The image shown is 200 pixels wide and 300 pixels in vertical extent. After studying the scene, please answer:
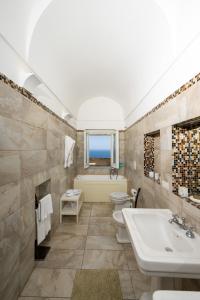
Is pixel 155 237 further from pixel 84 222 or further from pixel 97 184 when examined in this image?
pixel 97 184

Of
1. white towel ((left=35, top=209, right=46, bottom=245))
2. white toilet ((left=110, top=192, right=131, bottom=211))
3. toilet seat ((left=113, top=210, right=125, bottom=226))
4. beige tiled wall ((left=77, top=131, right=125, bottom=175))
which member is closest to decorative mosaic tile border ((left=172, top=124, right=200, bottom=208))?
toilet seat ((left=113, top=210, right=125, bottom=226))

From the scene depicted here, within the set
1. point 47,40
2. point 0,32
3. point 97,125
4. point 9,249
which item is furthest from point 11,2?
point 97,125

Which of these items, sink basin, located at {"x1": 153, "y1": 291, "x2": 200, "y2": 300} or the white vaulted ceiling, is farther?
the white vaulted ceiling

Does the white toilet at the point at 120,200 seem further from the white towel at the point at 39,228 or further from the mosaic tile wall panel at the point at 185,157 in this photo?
the mosaic tile wall panel at the point at 185,157

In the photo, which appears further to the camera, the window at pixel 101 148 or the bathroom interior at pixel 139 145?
the window at pixel 101 148

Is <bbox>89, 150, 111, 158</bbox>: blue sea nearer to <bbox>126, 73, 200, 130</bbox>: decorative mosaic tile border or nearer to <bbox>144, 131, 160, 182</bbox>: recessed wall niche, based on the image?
<bbox>144, 131, 160, 182</bbox>: recessed wall niche

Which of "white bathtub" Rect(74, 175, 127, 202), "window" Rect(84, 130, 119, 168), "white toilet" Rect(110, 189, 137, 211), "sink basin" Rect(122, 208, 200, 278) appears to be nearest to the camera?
"sink basin" Rect(122, 208, 200, 278)

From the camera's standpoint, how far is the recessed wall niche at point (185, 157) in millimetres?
1801

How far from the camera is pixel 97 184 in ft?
15.1

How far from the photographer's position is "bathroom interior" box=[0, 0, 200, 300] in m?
1.37

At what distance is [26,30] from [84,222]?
3.18 metres

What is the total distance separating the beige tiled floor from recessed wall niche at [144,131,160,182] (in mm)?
1247

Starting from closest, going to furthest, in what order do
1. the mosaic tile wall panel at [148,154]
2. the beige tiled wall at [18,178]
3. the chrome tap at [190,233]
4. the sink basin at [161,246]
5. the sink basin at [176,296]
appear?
the sink basin at [176,296]
the sink basin at [161,246]
the chrome tap at [190,233]
the beige tiled wall at [18,178]
the mosaic tile wall panel at [148,154]

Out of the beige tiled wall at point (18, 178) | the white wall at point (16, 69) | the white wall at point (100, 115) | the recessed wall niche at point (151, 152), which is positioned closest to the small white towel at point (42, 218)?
the beige tiled wall at point (18, 178)
